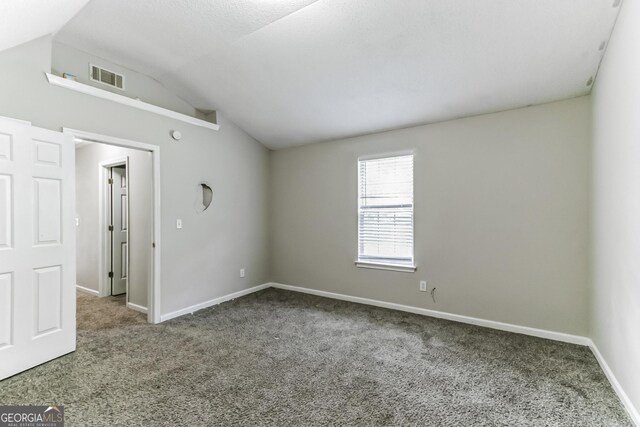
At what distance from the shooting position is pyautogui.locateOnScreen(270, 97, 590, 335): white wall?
2980 millimetres

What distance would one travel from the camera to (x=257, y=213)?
5.03 metres

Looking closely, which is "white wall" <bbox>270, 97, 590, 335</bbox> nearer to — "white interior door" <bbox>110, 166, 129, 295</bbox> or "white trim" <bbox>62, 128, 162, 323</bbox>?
"white trim" <bbox>62, 128, 162, 323</bbox>

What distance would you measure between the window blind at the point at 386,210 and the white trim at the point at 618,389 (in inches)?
74.0

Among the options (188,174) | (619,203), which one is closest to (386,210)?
(619,203)

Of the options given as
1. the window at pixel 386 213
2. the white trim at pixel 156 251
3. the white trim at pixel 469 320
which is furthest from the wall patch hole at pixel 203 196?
the window at pixel 386 213

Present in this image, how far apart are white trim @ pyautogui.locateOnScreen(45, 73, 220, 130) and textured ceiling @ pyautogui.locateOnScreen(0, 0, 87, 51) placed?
35 centimetres

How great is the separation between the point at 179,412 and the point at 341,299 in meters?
2.78

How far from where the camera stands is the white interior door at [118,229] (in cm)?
478

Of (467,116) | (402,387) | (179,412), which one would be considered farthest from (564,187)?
(179,412)

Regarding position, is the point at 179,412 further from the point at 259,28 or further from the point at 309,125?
the point at 309,125

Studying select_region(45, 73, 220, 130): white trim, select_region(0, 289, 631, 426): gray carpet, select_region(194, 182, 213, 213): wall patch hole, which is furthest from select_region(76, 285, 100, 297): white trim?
select_region(45, 73, 220, 130): white trim

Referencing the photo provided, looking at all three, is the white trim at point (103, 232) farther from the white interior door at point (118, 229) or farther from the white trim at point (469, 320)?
the white trim at point (469, 320)

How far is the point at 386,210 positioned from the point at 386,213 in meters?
0.04

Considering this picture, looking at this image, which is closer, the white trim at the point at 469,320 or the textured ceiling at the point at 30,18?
the textured ceiling at the point at 30,18
